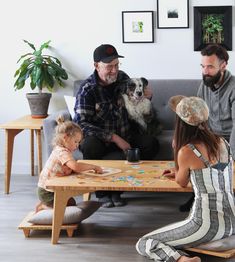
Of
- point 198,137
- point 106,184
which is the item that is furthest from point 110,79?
point 198,137

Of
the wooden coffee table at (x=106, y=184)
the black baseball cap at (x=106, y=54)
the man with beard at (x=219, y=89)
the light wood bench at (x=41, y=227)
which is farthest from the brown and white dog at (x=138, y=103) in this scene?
the light wood bench at (x=41, y=227)

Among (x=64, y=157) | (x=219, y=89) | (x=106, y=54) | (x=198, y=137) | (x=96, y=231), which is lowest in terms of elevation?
(x=96, y=231)

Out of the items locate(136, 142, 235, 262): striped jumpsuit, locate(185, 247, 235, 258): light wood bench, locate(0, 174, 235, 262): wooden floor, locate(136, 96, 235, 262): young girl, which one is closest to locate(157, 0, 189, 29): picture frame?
locate(0, 174, 235, 262): wooden floor

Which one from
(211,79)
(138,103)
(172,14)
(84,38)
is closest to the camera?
(211,79)

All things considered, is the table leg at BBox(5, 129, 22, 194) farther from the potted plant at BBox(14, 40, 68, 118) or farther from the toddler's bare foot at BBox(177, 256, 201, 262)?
the toddler's bare foot at BBox(177, 256, 201, 262)

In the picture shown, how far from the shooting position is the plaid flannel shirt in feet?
14.1

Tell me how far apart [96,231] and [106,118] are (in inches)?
39.3

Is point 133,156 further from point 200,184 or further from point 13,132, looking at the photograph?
point 13,132

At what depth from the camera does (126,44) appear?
5125 millimetres

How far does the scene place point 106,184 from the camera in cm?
326

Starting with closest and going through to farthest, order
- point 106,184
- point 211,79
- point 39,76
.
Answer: point 106,184
point 211,79
point 39,76

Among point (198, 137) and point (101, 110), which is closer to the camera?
point (198, 137)

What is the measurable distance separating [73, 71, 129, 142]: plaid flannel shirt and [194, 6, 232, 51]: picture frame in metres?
0.95

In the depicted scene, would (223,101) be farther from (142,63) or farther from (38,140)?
(38,140)
